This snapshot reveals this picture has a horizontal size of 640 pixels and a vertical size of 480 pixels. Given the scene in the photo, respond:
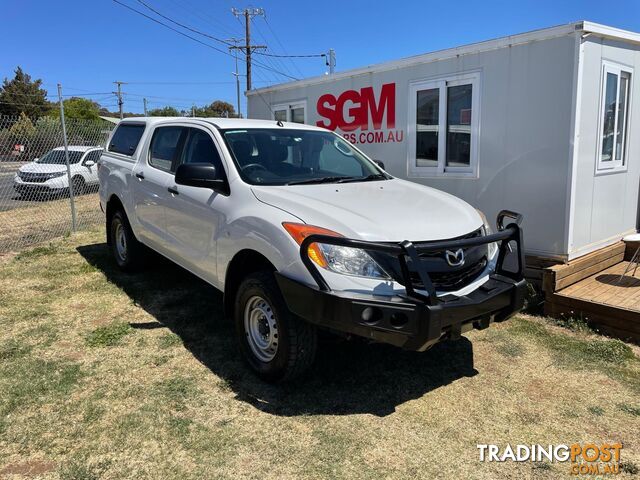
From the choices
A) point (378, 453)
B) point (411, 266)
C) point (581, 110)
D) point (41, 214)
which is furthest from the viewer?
point (41, 214)

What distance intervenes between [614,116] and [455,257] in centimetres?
386

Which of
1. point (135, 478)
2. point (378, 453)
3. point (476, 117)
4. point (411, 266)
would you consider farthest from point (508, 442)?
point (476, 117)

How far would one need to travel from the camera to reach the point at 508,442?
3062 millimetres

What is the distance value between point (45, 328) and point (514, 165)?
5.08 meters

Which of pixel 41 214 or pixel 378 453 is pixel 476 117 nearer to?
pixel 378 453

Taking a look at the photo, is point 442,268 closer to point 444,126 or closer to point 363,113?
point 444,126

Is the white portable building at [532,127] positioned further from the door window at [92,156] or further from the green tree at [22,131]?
the green tree at [22,131]

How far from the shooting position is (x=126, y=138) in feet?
20.7

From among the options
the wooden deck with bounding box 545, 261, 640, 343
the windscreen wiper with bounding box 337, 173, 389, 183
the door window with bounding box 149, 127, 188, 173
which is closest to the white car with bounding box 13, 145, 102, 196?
the door window with bounding box 149, 127, 188, 173

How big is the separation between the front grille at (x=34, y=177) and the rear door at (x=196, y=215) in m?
10.2

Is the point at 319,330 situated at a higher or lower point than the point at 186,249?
lower

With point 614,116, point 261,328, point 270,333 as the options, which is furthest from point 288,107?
point 270,333

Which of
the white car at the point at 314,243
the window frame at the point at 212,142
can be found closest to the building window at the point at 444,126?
the white car at the point at 314,243

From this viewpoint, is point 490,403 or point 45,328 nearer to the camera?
point 490,403
